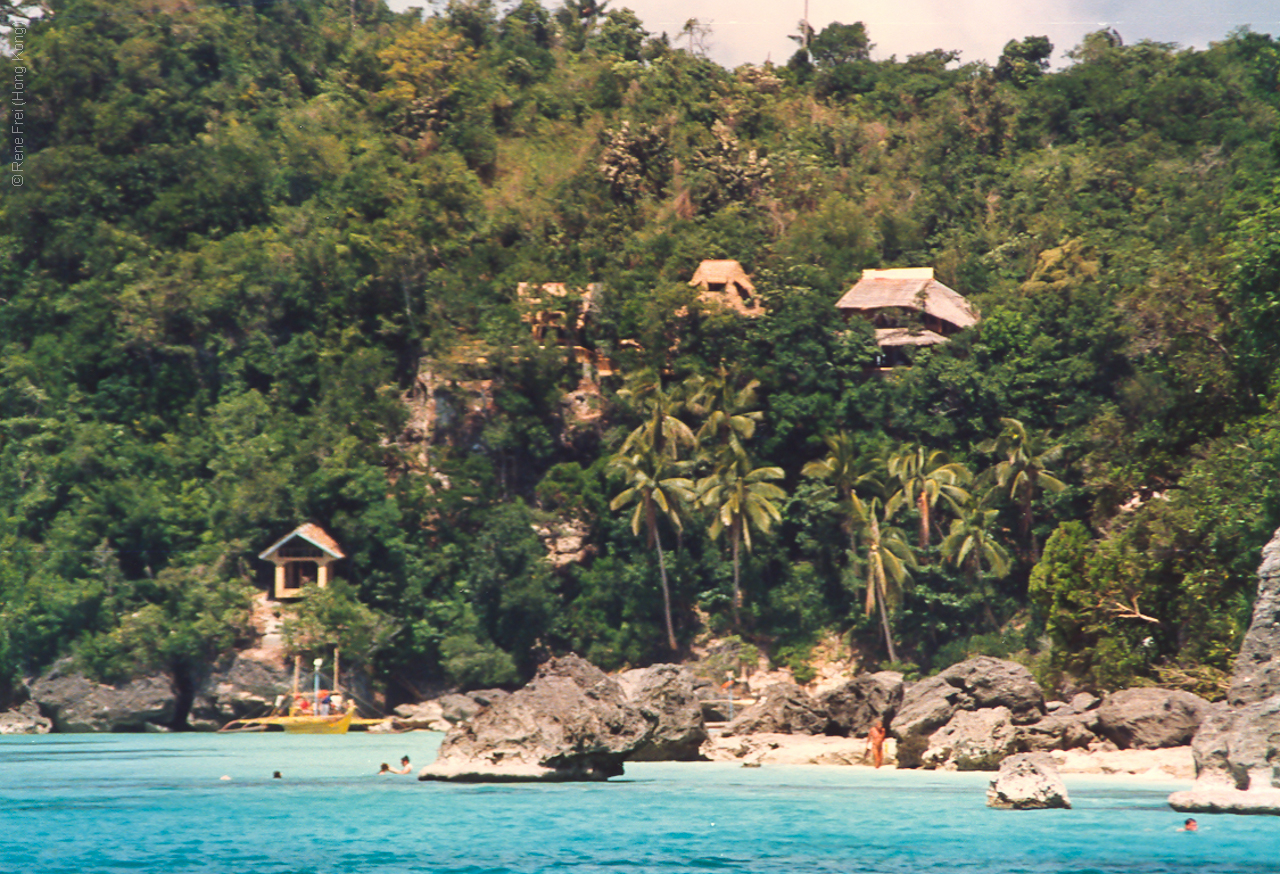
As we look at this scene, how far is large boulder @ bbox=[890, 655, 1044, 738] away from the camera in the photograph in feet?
88.2

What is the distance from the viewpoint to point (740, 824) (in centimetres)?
2094

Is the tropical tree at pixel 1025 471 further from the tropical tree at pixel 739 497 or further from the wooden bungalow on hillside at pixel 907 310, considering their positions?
the tropical tree at pixel 739 497

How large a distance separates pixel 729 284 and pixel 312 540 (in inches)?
602

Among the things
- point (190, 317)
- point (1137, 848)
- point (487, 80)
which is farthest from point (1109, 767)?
point (487, 80)

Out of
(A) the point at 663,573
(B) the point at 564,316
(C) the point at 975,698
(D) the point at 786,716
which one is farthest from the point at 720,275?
(C) the point at 975,698

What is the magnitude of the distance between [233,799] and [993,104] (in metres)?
41.7

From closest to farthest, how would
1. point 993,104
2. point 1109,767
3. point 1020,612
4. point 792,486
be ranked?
point 1109,767
point 1020,612
point 792,486
point 993,104

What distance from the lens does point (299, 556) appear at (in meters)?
45.8

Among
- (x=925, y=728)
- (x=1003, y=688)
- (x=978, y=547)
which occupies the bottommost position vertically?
(x=925, y=728)

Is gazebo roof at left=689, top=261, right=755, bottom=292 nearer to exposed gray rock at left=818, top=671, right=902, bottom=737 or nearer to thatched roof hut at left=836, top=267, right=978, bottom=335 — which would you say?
thatched roof hut at left=836, top=267, right=978, bottom=335

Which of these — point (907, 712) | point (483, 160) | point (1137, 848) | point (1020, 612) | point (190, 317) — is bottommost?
point (1137, 848)

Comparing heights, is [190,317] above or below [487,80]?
below

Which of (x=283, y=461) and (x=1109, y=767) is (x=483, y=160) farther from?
(x=1109, y=767)

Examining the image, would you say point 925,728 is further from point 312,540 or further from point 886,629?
point 312,540
